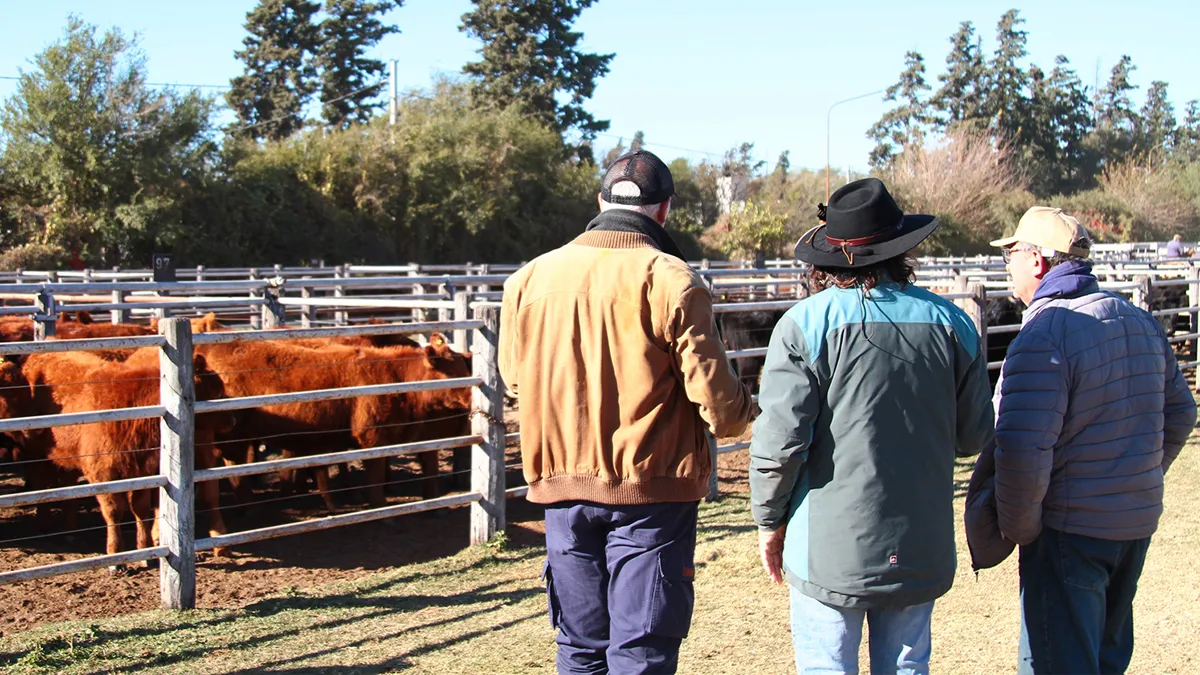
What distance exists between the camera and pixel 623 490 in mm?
3229

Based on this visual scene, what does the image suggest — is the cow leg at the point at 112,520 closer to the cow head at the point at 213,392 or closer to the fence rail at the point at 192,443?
the fence rail at the point at 192,443

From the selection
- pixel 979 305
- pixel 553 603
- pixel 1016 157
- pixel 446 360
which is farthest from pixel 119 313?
pixel 1016 157

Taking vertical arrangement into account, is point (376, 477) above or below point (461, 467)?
above

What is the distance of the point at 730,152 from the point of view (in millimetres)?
68438

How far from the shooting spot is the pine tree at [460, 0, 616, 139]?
49.3 m

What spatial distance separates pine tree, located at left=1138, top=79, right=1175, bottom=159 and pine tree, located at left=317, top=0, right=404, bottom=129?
184ft

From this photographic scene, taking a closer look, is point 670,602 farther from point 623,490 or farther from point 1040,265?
point 1040,265

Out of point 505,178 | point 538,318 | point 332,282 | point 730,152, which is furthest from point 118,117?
point 730,152

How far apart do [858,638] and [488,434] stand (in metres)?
4.63

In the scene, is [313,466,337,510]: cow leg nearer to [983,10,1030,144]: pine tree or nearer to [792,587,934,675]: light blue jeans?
[792,587,934,675]: light blue jeans

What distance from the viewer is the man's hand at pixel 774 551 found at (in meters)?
3.16

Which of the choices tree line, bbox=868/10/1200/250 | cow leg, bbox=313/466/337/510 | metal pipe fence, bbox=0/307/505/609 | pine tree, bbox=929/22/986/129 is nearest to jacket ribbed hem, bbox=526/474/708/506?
metal pipe fence, bbox=0/307/505/609

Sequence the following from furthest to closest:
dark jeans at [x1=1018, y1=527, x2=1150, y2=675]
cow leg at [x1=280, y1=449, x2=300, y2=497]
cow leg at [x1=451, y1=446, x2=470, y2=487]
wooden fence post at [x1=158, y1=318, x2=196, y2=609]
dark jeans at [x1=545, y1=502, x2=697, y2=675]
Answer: cow leg at [x1=451, y1=446, x2=470, y2=487]
cow leg at [x1=280, y1=449, x2=300, y2=497]
wooden fence post at [x1=158, y1=318, x2=196, y2=609]
dark jeans at [x1=1018, y1=527, x2=1150, y2=675]
dark jeans at [x1=545, y1=502, x2=697, y2=675]

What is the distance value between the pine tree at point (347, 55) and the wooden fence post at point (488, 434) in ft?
142
